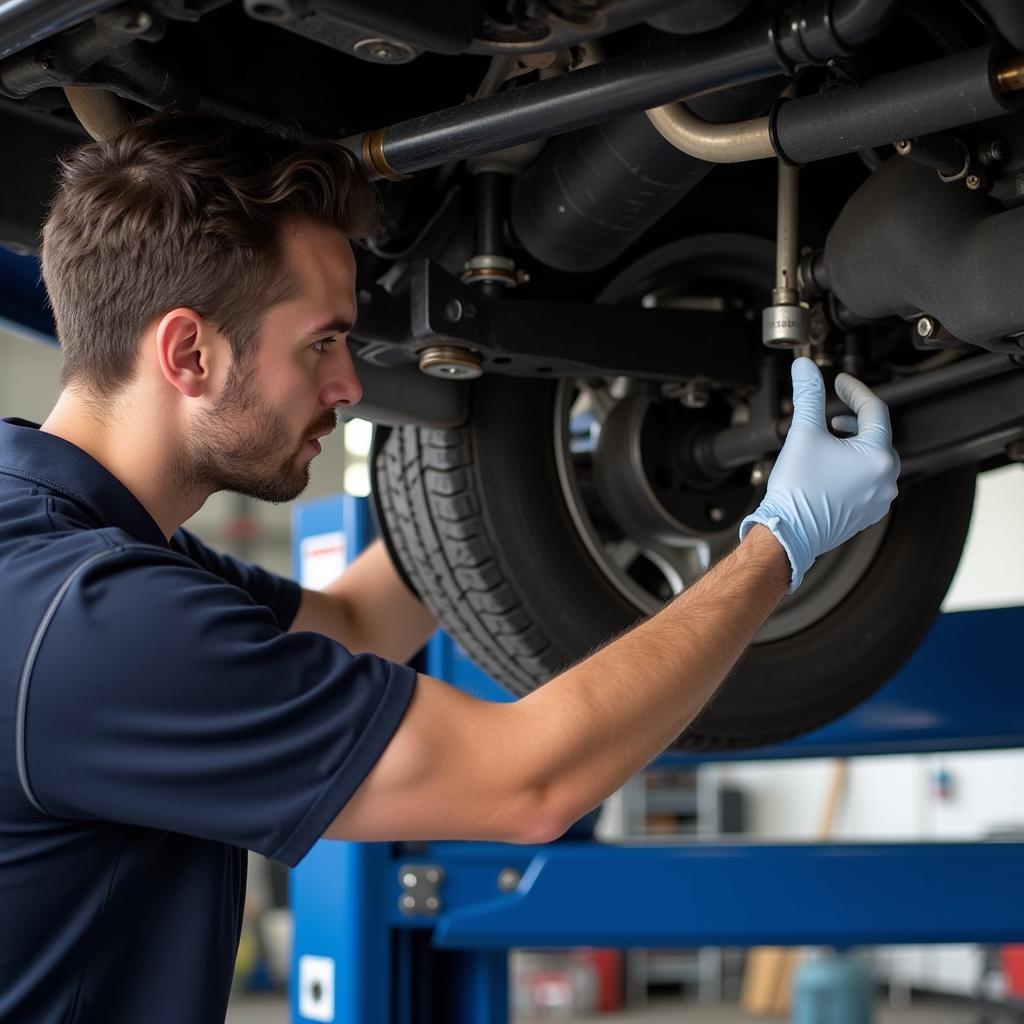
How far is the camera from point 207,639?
3.14 feet

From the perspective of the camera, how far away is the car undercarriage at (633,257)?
0.97 meters

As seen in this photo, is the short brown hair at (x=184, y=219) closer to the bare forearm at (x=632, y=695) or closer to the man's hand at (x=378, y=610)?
the bare forearm at (x=632, y=695)

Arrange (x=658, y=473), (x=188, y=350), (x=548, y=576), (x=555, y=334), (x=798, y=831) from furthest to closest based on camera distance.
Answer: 1. (x=798, y=831)
2. (x=658, y=473)
3. (x=548, y=576)
4. (x=555, y=334)
5. (x=188, y=350)

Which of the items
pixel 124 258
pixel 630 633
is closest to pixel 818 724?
pixel 630 633

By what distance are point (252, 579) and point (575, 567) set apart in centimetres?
38

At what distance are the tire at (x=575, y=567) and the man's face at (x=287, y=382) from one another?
0.34m

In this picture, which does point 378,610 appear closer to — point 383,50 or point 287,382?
point 287,382

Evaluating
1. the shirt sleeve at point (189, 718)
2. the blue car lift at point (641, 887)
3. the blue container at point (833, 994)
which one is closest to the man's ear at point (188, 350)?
the shirt sleeve at point (189, 718)

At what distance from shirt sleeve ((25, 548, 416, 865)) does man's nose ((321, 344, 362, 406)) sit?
297 mm

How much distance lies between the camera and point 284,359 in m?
1.18

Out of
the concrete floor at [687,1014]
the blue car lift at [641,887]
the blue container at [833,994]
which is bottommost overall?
the concrete floor at [687,1014]

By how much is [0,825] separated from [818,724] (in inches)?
41.1

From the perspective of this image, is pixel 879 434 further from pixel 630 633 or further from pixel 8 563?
pixel 8 563

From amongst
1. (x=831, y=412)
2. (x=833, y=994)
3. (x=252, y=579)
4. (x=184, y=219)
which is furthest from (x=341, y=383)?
(x=833, y=994)
